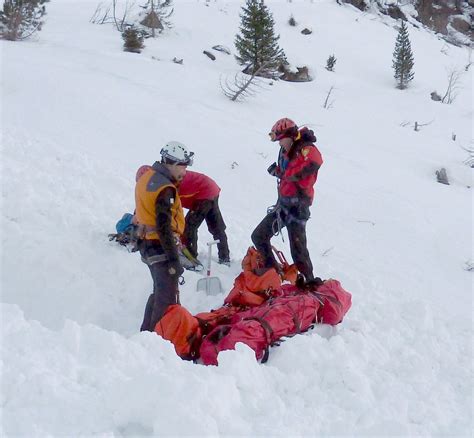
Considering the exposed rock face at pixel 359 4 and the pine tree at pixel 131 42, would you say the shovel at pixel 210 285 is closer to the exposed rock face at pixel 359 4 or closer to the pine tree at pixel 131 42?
the pine tree at pixel 131 42

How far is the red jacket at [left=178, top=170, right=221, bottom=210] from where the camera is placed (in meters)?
→ 5.40

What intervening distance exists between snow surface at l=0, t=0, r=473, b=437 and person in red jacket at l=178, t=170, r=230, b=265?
0.34 m

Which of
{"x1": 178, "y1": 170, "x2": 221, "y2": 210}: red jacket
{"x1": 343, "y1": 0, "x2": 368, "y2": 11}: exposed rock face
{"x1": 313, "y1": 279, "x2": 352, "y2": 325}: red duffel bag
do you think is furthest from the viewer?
{"x1": 343, "y1": 0, "x2": 368, "y2": 11}: exposed rock face

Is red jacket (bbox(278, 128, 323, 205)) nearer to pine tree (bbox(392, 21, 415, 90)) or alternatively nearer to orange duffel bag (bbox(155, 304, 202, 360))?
orange duffel bag (bbox(155, 304, 202, 360))

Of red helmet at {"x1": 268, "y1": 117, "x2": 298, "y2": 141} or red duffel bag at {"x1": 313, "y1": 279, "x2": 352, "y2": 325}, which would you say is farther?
red helmet at {"x1": 268, "y1": 117, "x2": 298, "y2": 141}

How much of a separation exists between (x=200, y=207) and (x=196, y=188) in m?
0.22

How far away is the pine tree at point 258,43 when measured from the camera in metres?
18.6

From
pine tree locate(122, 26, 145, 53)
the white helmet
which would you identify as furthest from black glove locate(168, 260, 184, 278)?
pine tree locate(122, 26, 145, 53)

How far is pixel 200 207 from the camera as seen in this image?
5531 millimetres

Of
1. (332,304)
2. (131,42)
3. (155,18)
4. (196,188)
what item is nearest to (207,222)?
(196,188)

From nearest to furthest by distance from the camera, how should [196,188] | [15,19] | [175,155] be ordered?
[175,155]
[196,188]
[15,19]

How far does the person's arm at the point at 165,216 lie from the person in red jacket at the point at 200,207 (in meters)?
1.44

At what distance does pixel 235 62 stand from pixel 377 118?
6.69 metres

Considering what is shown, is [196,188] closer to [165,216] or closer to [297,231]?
[297,231]
